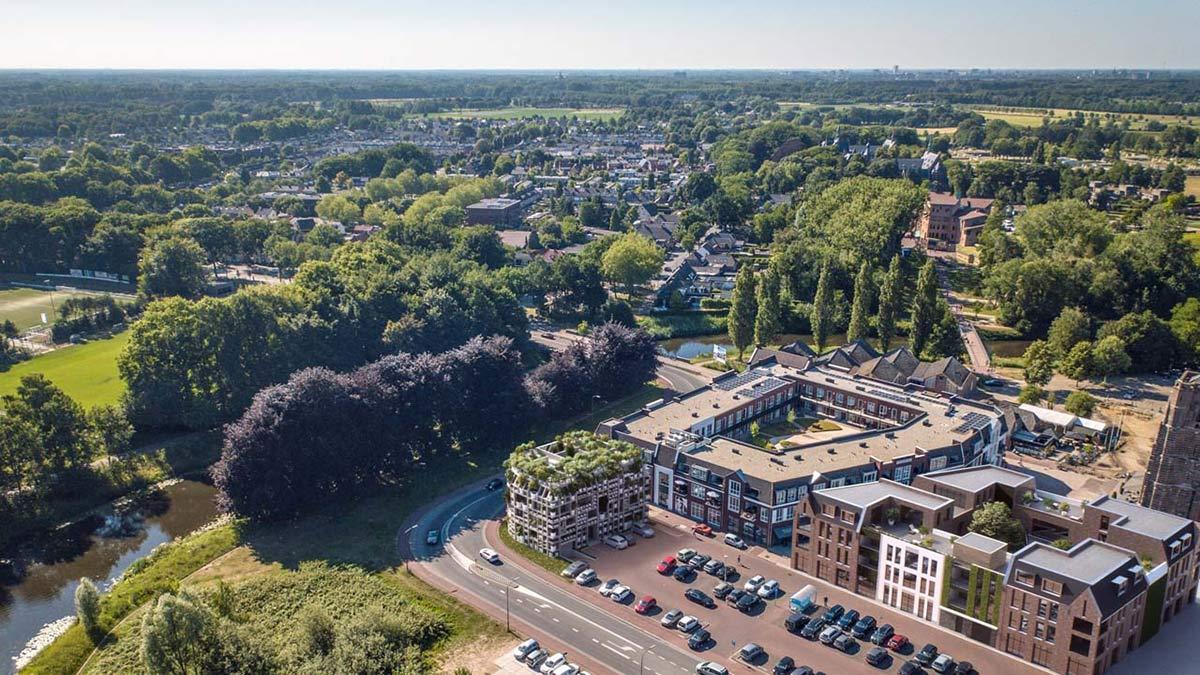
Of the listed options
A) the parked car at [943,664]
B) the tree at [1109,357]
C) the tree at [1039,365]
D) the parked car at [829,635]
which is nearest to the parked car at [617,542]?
the parked car at [829,635]

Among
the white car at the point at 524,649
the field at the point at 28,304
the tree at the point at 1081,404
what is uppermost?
the tree at the point at 1081,404

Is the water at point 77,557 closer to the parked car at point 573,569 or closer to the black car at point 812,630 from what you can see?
the parked car at point 573,569

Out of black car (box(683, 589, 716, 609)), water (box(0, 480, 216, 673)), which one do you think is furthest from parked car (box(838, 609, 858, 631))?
water (box(0, 480, 216, 673))

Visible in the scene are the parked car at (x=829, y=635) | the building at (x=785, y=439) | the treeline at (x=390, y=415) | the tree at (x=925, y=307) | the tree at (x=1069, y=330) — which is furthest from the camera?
the tree at (x=925, y=307)

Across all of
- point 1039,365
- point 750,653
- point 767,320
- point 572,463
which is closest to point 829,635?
point 750,653

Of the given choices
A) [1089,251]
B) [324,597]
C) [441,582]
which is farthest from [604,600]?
[1089,251]

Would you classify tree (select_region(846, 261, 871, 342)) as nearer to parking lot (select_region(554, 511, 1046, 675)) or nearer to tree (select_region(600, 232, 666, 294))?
tree (select_region(600, 232, 666, 294))

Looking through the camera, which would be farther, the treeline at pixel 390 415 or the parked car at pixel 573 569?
the treeline at pixel 390 415

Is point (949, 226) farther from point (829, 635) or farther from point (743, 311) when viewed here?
point (829, 635)
